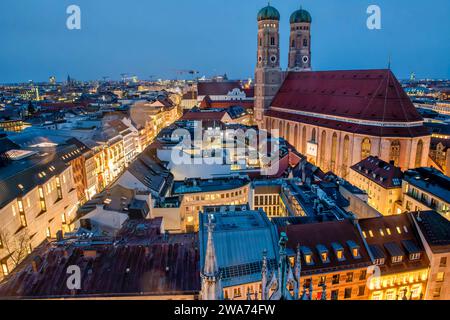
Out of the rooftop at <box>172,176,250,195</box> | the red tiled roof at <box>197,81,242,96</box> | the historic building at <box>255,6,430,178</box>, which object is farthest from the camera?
the red tiled roof at <box>197,81,242,96</box>

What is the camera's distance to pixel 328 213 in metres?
33.9

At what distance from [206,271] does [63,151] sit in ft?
155

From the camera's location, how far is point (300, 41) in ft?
311

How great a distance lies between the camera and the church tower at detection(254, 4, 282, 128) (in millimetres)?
88312

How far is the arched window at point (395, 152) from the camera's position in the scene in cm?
5816

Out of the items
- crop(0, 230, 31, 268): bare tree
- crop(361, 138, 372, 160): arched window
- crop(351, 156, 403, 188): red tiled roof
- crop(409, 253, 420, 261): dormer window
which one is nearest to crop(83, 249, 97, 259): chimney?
crop(0, 230, 31, 268): bare tree

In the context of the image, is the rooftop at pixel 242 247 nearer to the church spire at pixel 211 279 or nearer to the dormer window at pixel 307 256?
the dormer window at pixel 307 256

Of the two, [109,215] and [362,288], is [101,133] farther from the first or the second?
[362,288]

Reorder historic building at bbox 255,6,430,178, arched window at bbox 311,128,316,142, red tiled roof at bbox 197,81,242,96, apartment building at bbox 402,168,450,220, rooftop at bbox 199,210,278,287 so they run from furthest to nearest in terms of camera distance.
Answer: red tiled roof at bbox 197,81,242,96 → arched window at bbox 311,128,316,142 → historic building at bbox 255,6,430,178 → apartment building at bbox 402,168,450,220 → rooftop at bbox 199,210,278,287

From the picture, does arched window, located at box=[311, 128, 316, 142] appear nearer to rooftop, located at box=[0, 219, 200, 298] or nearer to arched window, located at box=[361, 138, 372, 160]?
arched window, located at box=[361, 138, 372, 160]

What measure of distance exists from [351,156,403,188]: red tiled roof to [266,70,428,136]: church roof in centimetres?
782

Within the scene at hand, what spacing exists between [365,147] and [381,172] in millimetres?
12168

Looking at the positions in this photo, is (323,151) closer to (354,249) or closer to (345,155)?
(345,155)

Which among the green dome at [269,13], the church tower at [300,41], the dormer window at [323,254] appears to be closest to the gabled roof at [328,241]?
the dormer window at [323,254]
